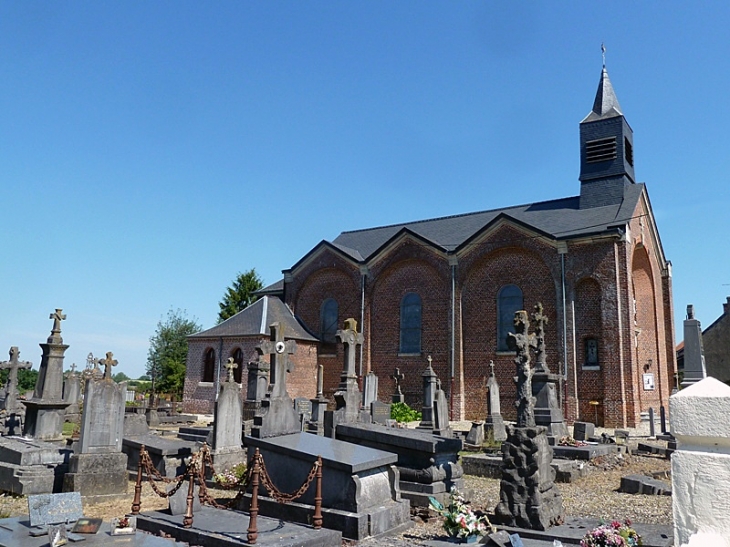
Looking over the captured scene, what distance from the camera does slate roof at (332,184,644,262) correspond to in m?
22.3

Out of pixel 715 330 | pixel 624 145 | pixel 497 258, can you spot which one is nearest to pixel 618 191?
pixel 624 145

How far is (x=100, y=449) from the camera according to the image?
28.2 feet

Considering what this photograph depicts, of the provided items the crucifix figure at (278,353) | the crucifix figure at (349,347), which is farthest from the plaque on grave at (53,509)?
the crucifix figure at (349,347)

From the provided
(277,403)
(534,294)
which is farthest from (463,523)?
(534,294)

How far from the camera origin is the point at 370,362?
26.5 meters

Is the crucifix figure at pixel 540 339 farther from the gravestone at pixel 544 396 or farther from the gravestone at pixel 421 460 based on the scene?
the gravestone at pixel 421 460

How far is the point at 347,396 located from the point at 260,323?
15765mm

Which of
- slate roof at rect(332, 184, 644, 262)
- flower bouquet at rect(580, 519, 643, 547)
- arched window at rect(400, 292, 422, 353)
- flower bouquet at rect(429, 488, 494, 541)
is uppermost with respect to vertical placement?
slate roof at rect(332, 184, 644, 262)

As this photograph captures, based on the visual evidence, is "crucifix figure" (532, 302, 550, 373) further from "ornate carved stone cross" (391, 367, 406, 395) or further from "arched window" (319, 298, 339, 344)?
"arched window" (319, 298, 339, 344)

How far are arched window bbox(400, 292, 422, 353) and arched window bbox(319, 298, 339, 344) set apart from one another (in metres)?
3.92

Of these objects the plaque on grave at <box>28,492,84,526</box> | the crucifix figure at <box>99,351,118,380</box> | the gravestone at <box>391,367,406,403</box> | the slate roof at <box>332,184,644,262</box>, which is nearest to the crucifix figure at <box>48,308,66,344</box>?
the crucifix figure at <box>99,351,118,380</box>

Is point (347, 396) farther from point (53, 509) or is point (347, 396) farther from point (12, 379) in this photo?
point (12, 379)

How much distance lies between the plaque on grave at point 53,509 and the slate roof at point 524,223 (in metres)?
20.2

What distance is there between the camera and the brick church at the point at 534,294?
20828mm
